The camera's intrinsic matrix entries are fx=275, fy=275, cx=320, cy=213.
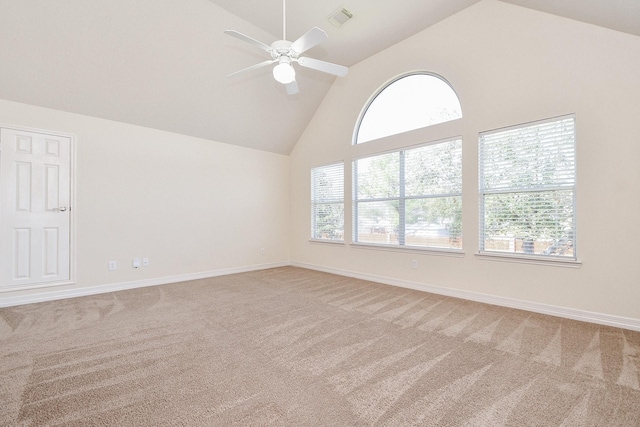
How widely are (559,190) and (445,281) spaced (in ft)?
5.50

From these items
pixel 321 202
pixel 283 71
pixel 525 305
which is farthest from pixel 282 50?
pixel 525 305

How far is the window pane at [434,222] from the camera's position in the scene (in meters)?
3.73

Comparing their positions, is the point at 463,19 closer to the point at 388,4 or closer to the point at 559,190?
the point at 388,4

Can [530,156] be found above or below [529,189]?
above

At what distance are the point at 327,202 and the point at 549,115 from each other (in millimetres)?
3568

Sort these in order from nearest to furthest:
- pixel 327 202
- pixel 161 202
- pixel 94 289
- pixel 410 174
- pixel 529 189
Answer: pixel 529 189 < pixel 94 289 < pixel 410 174 < pixel 161 202 < pixel 327 202

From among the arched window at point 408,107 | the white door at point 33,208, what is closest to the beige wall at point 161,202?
the white door at point 33,208

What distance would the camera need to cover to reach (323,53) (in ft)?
14.4

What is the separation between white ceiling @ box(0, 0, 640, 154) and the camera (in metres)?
2.93

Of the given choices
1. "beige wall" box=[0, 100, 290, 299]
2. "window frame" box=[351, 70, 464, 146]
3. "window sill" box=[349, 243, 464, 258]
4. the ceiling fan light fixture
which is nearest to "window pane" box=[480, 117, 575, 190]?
"window frame" box=[351, 70, 464, 146]

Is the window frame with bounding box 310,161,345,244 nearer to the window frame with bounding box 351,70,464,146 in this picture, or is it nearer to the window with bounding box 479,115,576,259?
the window frame with bounding box 351,70,464,146

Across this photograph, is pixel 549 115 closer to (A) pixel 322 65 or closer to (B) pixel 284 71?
(A) pixel 322 65

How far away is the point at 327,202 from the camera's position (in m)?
5.55

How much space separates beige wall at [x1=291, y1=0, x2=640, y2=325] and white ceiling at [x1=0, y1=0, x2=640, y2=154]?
22 centimetres
